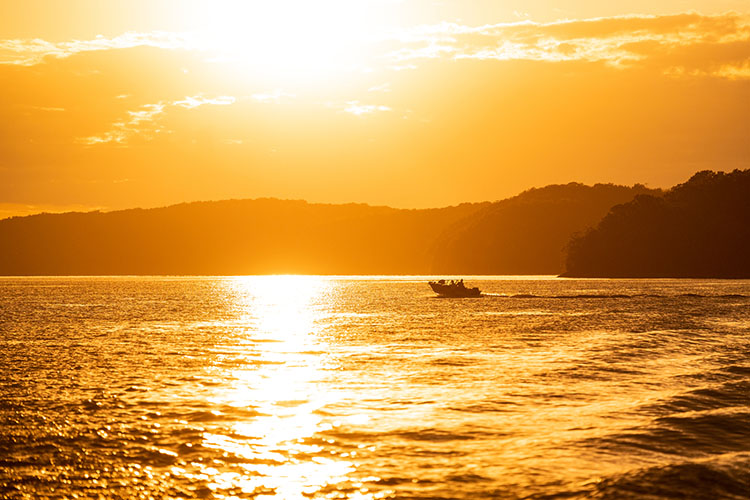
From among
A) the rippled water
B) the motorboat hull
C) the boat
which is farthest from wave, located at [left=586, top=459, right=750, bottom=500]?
the motorboat hull

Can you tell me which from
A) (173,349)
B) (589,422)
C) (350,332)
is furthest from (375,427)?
(350,332)

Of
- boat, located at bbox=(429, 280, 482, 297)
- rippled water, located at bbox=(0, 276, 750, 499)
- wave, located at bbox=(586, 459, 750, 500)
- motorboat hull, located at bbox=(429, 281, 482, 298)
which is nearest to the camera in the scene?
wave, located at bbox=(586, 459, 750, 500)

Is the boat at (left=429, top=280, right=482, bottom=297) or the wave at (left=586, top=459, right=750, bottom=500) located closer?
the wave at (left=586, top=459, right=750, bottom=500)


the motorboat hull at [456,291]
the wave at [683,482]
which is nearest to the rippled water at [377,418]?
the wave at [683,482]

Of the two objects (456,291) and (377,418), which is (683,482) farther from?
(456,291)

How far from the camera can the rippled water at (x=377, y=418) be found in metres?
21.8

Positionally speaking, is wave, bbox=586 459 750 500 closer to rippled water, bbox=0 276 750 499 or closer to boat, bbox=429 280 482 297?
rippled water, bbox=0 276 750 499

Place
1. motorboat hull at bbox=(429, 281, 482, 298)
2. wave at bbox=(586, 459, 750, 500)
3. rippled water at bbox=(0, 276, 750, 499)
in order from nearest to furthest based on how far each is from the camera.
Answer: wave at bbox=(586, 459, 750, 500) < rippled water at bbox=(0, 276, 750, 499) < motorboat hull at bbox=(429, 281, 482, 298)

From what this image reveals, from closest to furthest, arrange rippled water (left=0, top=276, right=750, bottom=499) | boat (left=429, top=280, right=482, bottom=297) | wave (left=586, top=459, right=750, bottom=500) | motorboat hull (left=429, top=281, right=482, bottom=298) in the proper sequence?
wave (left=586, top=459, right=750, bottom=500) < rippled water (left=0, top=276, right=750, bottom=499) < motorboat hull (left=429, top=281, right=482, bottom=298) < boat (left=429, top=280, right=482, bottom=297)

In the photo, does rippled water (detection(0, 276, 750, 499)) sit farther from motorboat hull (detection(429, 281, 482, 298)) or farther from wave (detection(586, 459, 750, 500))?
motorboat hull (detection(429, 281, 482, 298))

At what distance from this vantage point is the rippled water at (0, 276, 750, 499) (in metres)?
21.8

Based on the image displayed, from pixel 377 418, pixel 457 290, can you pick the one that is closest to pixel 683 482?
pixel 377 418

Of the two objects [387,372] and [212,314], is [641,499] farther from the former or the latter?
[212,314]

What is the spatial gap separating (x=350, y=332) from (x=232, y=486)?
57.7 metres
